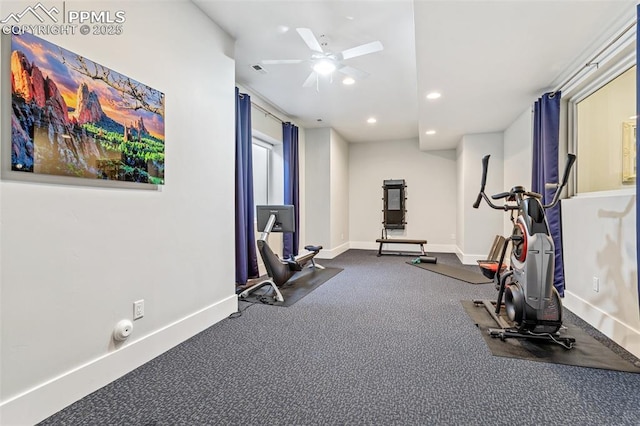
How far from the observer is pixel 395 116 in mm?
5559

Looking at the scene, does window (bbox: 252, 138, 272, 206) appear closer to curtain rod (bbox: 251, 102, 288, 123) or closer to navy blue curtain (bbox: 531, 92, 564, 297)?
curtain rod (bbox: 251, 102, 288, 123)

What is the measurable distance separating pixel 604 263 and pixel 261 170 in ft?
15.5

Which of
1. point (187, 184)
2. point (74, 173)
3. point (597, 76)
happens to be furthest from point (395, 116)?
point (74, 173)

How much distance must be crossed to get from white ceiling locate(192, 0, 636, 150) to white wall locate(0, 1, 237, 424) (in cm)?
56

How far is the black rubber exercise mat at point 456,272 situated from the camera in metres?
4.45

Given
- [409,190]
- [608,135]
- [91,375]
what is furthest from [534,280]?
[409,190]

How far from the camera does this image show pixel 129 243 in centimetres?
198

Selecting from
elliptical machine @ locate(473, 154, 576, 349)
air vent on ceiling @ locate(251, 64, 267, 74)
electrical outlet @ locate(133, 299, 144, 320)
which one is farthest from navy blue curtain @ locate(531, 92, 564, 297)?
electrical outlet @ locate(133, 299, 144, 320)

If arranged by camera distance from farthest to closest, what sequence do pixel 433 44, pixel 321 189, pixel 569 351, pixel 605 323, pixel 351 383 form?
pixel 321 189
pixel 433 44
pixel 605 323
pixel 569 351
pixel 351 383

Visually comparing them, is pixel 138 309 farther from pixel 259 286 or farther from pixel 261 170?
pixel 261 170

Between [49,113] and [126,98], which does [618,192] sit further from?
[49,113]

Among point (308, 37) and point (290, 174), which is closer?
point (308, 37)

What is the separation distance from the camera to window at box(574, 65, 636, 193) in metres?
2.46

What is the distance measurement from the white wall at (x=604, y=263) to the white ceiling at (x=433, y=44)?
1399 mm
